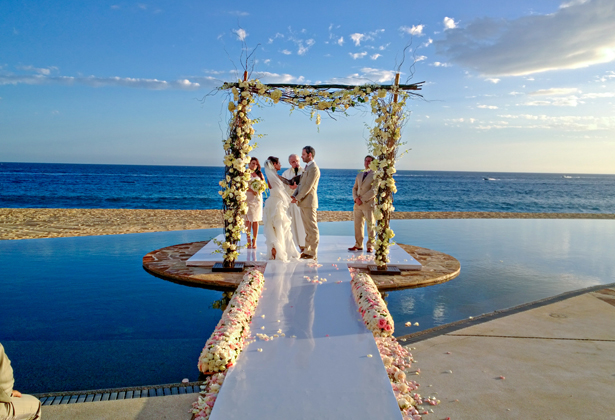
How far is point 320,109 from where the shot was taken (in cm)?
684

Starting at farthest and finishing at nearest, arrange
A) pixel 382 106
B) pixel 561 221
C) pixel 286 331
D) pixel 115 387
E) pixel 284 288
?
pixel 561 221 < pixel 382 106 < pixel 284 288 < pixel 286 331 < pixel 115 387

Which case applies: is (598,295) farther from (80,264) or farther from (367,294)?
(80,264)

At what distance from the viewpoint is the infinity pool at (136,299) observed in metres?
3.83

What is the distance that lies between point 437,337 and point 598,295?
3.18 metres

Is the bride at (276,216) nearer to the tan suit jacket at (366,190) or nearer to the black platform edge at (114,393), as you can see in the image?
the tan suit jacket at (366,190)

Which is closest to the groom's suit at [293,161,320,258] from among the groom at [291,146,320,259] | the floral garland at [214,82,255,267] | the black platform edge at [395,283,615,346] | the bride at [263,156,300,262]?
the groom at [291,146,320,259]

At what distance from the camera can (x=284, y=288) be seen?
577 centimetres

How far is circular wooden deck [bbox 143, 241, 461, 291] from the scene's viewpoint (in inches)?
247

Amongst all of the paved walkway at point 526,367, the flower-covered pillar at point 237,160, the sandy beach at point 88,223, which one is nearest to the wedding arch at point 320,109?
the flower-covered pillar at point 237,160

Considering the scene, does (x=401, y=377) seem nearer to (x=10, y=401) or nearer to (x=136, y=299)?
(x=10, y=401)

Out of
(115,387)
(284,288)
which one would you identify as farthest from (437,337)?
(115,387)

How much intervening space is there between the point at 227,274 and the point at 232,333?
275 cm

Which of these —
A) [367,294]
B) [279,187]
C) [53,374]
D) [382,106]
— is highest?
[382,106]

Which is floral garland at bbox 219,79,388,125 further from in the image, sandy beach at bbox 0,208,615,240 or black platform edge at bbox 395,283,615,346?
sandy beach at bbox 0,208,615,240
